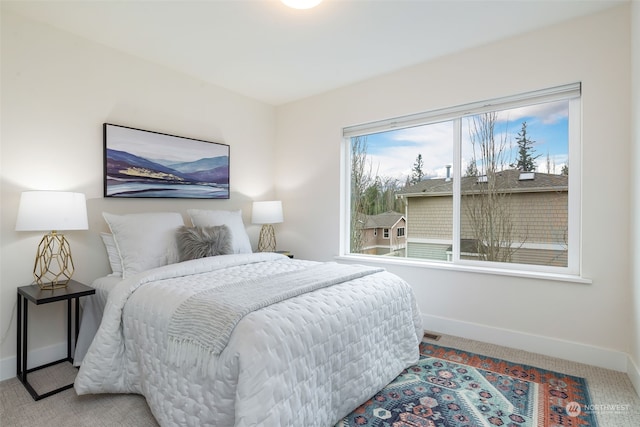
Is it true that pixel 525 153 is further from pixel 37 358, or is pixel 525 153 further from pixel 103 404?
pixel 37 358

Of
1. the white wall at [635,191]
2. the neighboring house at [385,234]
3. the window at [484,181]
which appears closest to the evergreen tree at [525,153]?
the window at [484,181]

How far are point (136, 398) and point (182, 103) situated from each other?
8.30 ft

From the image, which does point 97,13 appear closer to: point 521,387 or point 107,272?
point 107,272

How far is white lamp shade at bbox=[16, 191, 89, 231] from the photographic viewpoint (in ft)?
6.88

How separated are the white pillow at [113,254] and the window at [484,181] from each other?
7.49ft

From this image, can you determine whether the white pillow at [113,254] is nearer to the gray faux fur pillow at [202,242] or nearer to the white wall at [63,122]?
the white wall at [63,122]

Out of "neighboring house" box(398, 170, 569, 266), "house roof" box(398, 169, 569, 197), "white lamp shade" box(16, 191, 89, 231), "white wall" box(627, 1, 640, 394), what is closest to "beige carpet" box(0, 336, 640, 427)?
"white wall" box(627, 1, 640, 394)

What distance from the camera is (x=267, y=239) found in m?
4.10

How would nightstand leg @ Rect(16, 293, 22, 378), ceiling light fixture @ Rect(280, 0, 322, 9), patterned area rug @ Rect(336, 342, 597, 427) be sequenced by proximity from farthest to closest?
nightstand leg @ Rect(16, 293, 22, 378)
ceiling light fixture @ Rect(280, 0, 322, 9)
patterned area rug @ Rect(336, 342, 597, 427)

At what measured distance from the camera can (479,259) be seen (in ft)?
9.77

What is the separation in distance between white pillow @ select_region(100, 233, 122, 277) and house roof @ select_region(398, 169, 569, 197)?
2639 mm

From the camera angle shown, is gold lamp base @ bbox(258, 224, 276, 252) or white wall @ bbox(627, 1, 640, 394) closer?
white wall @ bbox(627, 1, 640, 394)

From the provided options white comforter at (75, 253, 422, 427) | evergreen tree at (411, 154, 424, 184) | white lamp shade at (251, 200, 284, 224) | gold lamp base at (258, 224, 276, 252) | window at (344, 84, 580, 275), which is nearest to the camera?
white comforter at (75, 253, 422, 427)

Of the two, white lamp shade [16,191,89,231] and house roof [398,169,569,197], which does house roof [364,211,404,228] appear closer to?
house roof [398,169,569,197]
